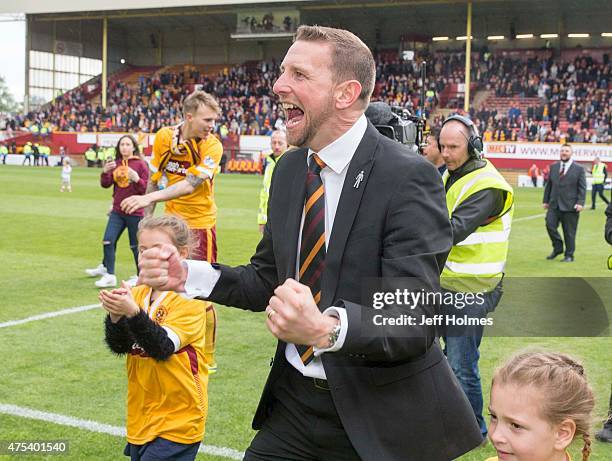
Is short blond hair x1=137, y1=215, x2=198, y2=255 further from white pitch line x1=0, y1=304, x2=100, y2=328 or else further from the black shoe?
white pitch line x1=0, y1=304, x2=100, y2=328

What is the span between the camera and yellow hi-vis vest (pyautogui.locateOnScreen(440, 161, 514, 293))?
5.05 m

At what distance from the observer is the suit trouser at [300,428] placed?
8.99ft

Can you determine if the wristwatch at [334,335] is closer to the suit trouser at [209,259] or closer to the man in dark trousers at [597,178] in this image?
the suit trouser at [209,259]

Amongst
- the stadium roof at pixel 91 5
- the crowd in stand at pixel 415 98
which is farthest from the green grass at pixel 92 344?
the stadium roof at pixel 91 5

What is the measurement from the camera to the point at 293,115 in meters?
2.74

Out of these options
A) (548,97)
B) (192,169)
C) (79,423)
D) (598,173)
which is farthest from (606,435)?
(548,97)

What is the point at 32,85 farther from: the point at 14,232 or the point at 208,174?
the point at 208,174

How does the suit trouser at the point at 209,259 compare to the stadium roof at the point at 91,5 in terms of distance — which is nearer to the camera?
the suit trouser at the point at 209,259

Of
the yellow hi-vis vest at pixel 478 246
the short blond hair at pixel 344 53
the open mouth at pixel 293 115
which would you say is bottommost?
the yellow hi-vis vest at pixel 478 246

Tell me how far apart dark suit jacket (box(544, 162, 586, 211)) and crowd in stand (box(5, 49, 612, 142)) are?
21235 mm

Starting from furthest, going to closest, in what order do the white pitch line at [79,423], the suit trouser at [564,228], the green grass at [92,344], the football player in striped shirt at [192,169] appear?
the suit trouser at [564,228]
the football player in striped shirt at [192,169]
the green grass at [92,344]
the white pitch line at [79,423]

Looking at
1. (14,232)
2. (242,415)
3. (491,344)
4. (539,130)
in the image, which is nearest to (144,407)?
(242,415)

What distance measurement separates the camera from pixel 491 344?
7902mm

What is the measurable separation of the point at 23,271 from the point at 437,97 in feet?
120
